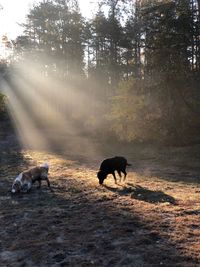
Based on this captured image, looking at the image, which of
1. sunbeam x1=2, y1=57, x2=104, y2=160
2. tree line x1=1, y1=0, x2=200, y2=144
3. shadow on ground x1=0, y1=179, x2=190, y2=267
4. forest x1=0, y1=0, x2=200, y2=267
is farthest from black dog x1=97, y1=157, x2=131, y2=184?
sunbeam x1=2, y1=57, x2=104, y2=160

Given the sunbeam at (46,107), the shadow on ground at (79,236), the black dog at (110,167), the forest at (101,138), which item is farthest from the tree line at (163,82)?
A: the shadow on ground at (79,236)

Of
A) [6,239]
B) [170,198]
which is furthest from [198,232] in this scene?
[6,239]

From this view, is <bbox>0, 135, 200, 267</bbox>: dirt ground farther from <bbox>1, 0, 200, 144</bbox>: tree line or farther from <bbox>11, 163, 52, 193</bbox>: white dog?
<bbox>1, 0, 200, 144</bbox>: tree line

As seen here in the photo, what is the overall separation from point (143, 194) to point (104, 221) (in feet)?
10.9

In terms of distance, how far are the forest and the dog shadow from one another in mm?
34

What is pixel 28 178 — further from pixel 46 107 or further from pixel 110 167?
pixel 46 107

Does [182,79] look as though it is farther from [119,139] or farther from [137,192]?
[137,192]

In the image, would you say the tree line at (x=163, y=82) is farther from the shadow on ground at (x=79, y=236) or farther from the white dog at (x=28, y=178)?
the shadow on ground at (x=79, y=236)

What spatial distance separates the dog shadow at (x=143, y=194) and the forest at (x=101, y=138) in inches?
1.3

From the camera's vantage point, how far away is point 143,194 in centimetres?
1377

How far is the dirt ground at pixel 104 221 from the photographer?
834 cm

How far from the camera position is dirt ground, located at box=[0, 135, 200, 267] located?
27.4ft

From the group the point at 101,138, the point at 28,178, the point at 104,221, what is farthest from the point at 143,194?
the point at 101,138

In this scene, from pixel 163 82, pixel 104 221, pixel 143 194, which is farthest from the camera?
pixel 163 82
